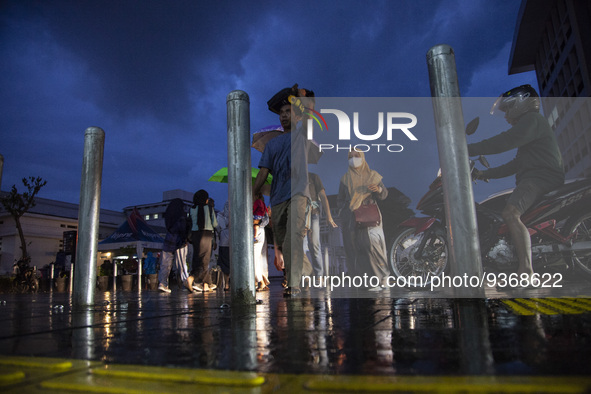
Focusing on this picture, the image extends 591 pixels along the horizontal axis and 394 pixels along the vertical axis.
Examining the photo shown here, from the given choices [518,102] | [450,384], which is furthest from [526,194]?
[450,384]

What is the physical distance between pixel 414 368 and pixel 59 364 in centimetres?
95

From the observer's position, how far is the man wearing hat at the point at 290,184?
4.27 meters

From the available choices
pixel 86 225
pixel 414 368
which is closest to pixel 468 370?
pixel 414 368

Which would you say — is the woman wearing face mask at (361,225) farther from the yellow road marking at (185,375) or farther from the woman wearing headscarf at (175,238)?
the yellow road marking at (185,375)

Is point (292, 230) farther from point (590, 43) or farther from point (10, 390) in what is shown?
point (590, 43)

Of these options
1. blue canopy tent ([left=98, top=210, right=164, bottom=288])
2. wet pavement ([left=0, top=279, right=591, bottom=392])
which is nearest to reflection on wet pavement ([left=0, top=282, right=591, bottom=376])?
wet pavement ([left=0, top=279, right=591, bottom=392])

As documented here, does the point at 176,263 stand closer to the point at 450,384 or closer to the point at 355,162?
the point at 355,162

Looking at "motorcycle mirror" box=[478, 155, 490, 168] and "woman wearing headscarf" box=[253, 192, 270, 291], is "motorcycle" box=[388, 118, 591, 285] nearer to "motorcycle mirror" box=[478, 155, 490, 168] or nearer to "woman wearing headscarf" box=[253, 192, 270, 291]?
"motorcycle mirror" box=[478, 155, 490, 168]

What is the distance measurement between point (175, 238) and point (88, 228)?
3.86 m

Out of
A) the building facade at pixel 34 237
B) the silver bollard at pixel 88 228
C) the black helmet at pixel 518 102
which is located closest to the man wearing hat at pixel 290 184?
the silver bollard at pixel 88 228

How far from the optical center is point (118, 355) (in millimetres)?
1273

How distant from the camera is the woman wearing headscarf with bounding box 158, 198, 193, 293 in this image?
739cm

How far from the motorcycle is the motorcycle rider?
10 centimetres

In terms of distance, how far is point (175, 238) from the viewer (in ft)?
25.1
